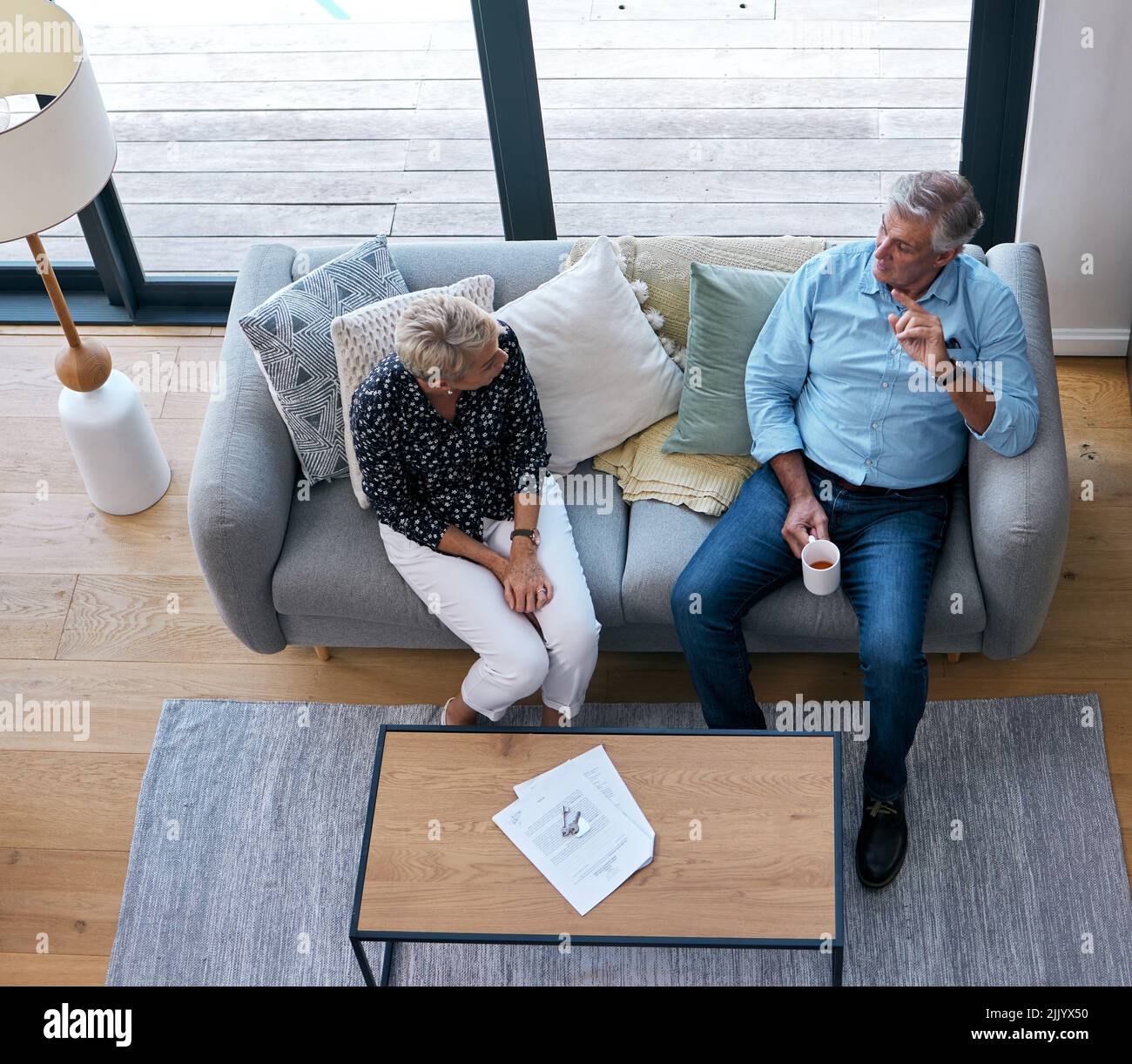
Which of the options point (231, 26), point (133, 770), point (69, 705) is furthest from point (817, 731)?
point (231, 26)

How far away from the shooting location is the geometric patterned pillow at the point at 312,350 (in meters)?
2.66

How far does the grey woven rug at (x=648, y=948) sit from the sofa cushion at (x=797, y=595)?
292 millimetres

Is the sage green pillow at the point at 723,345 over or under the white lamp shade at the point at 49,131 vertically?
under

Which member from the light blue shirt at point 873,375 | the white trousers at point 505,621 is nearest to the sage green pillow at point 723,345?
the light blue shirt at point 873,375

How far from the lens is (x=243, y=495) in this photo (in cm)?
259

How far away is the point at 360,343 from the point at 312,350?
0.38 feet

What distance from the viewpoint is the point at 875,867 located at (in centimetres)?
247

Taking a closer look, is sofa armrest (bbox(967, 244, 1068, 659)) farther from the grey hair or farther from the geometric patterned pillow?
the geometric patterned pillow

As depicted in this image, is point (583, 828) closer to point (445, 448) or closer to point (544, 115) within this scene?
point (445, 448)

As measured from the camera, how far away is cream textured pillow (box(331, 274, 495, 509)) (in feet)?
8.68

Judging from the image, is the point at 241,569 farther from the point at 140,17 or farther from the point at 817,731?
the point at 140,17

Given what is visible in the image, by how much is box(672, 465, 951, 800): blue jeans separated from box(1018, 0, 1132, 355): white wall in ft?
3.30

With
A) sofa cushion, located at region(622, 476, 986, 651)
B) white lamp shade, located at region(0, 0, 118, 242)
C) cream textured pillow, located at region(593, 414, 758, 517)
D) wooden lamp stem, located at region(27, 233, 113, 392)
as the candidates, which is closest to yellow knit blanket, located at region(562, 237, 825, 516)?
cream textured pillow, located at region(593, 414, 758, 517)

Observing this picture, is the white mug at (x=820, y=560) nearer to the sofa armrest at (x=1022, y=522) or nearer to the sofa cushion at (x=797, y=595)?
the sofa cushion at (x=797, y=595)
